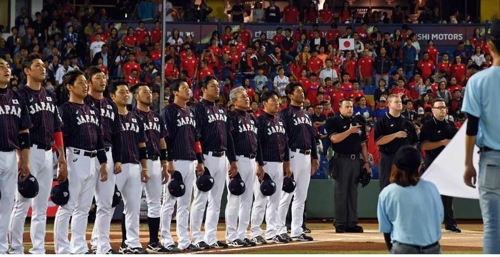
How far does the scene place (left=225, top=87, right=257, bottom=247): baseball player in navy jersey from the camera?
14.1 m

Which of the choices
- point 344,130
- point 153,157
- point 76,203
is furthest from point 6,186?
point 344,130

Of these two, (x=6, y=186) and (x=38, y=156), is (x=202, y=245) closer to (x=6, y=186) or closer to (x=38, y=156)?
(x=38, y=156)

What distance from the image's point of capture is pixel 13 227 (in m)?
11.2

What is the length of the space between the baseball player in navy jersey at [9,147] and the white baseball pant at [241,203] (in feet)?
12.4

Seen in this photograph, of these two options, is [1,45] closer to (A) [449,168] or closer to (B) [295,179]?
(B) [295,179]

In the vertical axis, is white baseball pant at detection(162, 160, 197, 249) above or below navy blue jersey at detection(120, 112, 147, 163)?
below

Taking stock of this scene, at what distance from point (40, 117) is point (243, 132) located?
12.2 ft

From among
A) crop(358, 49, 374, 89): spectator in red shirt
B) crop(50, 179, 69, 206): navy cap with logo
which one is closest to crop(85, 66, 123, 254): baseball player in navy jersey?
crop(50, 179, 69, 206): navy cap with logo

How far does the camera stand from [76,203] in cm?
1170

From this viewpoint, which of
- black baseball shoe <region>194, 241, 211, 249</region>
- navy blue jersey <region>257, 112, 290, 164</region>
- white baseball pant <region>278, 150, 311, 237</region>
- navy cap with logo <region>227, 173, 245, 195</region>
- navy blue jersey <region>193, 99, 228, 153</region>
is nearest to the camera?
black baseball shoe <region>194, 241, 211, 249</region>

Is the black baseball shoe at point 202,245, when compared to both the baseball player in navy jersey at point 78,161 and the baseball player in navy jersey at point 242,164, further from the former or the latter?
the baseball player in navy jersey at point 78,161

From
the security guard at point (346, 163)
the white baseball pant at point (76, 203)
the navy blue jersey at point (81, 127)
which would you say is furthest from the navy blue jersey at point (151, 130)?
the security guard at point (346, 163)

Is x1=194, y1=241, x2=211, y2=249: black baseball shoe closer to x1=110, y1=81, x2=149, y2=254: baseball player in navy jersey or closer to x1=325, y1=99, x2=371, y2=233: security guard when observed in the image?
x1=110, y1=81, x2=149, y2=254: baseball player in navy jersey

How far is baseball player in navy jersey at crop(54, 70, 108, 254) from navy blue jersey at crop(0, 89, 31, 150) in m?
0.71
